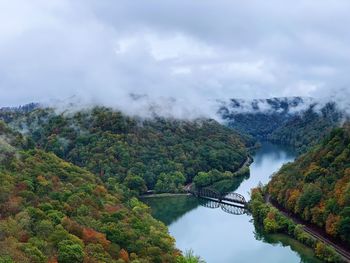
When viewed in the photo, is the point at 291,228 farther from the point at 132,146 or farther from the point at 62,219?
the point at 132,146

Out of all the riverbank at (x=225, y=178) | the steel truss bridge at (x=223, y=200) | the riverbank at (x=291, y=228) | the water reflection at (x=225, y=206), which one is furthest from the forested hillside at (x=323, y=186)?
the riverbank at (x=225, y=178)

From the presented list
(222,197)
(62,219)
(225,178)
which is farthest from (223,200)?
(62,219)

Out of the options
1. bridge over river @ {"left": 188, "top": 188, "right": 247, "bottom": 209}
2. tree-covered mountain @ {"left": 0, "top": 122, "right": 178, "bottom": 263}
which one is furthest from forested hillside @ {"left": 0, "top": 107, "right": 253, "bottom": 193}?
tree-covered mountain @ {"left": 0, "top": 122, "right": 178, "bottom": 263}

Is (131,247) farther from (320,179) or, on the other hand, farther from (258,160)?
(258,160)

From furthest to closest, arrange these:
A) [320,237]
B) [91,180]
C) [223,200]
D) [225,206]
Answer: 1. [223,200]
2. [225,206]
3. [91,180]
4. [320,237]

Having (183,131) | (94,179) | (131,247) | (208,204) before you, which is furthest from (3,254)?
(183,131)

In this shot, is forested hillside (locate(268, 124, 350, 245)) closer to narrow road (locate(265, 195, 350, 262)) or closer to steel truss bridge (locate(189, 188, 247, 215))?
narrow road (locate(265, 195, 350, 262))

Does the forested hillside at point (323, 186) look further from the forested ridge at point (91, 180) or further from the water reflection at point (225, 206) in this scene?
the forested ridge at point (91, 180)
